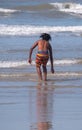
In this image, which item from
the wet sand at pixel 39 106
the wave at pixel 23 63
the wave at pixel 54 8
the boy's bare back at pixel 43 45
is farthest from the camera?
the wave at pixel 54 8

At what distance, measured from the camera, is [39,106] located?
9.96 meters

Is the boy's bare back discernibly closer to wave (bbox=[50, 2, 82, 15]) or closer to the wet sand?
the wet sand

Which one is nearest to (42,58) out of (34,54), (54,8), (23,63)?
(23,63)

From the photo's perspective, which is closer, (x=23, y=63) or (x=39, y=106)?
(x=39, y=106)

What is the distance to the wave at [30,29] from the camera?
85.0ft

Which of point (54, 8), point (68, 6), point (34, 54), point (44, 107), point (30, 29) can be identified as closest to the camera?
point (44, 107)

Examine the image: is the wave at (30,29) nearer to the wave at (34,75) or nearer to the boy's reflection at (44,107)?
the wave at (34,75)

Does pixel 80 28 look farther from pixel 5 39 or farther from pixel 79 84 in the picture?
pixel 79 84

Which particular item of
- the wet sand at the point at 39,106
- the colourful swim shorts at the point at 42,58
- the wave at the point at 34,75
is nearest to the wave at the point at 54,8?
the wave at the point at 34,75

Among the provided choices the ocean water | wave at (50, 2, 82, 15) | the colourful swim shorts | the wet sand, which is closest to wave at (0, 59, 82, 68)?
the ocean water

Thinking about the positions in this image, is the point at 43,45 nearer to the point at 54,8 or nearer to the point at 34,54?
the point at 34,54

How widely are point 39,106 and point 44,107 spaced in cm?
12

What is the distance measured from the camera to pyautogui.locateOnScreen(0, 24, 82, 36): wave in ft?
85.0

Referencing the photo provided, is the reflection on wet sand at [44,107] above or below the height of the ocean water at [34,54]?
above
